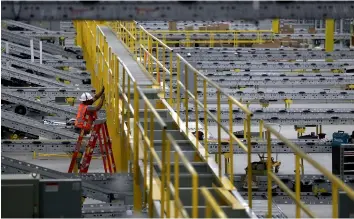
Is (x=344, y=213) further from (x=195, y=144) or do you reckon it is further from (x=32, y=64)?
(x=32, y=64)

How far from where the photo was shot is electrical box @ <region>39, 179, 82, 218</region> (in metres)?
9.22

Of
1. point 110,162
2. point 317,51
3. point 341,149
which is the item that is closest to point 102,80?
point 110,162

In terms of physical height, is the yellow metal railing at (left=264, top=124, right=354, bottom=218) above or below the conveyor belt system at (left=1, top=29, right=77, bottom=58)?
above

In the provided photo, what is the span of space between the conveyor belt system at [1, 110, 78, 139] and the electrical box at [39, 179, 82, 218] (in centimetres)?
718

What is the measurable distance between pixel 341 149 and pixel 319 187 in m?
0.90

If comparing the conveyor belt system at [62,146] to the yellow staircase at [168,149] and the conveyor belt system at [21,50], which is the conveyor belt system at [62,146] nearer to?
the yellow staircase at [168,149]

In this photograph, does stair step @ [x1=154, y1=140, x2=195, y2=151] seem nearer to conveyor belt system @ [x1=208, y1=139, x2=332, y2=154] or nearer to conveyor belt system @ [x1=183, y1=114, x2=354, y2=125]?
conveyor belt system @ [x1=208, y1=139, x2=332, y2=154]

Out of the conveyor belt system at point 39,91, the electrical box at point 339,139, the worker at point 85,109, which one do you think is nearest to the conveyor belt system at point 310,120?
the electrical box at point 339,139

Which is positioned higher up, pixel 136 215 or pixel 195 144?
pixel 195 144

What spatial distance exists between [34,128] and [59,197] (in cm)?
759

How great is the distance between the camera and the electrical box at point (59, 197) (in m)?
9.22

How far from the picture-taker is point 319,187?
521 inches

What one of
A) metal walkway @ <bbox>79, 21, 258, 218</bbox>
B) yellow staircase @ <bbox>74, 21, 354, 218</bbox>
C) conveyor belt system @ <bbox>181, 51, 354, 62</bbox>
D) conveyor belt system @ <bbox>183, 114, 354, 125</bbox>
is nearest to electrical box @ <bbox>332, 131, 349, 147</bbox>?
conveyor belt system @ <bbox>183, 114, 354, 125</bbox>

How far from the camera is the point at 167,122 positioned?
37.4ft
